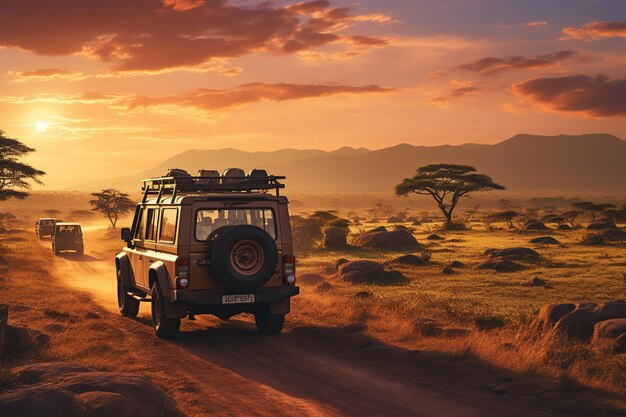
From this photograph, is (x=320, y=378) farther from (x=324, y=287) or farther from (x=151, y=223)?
(x=324, y=287)

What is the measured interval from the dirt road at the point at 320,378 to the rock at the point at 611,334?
81.6 inches

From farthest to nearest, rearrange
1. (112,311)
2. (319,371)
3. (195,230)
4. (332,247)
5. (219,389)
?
(332,247) < (112,311) < (195,230) < (319,371) < (219,389)

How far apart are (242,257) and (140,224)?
3.94 meters

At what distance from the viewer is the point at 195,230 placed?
1261 centimetres

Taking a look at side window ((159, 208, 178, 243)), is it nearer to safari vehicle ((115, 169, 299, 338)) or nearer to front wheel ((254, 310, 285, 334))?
safari vehicle ((115, 169, 299, 338))

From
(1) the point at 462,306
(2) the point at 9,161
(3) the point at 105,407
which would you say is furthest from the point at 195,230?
(2) the point at 9,161

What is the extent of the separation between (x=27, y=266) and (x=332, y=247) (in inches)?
703

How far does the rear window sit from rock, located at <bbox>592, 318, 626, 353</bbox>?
6225 mm

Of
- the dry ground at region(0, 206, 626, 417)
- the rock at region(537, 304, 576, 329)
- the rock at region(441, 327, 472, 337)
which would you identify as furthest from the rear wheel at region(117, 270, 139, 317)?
the rock at region(537, 304, 576, 329)

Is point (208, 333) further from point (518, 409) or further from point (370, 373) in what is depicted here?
point (518, 409)

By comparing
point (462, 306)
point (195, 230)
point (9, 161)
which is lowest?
point (462, 306)

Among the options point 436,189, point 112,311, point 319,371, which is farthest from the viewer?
point 436,189

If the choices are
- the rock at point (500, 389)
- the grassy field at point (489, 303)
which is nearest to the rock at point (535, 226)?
the grassy field at point (489, 303)

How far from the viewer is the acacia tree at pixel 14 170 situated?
45.2 m
